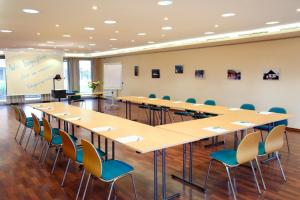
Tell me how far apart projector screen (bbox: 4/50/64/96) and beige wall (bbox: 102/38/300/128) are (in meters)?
4.58

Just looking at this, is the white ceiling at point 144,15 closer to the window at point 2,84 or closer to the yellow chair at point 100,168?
the yellow chair at point 100,168

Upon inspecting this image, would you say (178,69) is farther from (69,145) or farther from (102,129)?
(69,145)

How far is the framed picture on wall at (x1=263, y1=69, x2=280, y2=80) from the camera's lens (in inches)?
269

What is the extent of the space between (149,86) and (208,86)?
3448mm

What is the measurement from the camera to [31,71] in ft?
39.9

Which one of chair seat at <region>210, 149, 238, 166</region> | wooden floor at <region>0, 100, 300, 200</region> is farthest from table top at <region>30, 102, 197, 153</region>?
wooden floor at <region>0, 100, 300, 200</region>

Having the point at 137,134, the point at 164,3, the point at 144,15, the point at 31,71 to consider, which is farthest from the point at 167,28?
the point at 31,71

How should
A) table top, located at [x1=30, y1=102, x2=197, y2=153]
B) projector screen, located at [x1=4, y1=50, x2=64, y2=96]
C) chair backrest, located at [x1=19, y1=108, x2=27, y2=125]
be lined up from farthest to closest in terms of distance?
projector screen, located at [x1=4, y1=50, x2=64, y2=96] < chair backrest, located at [x1=19, y1=108, x2=27, y2=125] < table top, located at [x1=30, y1=102, x2=197, y2=153]

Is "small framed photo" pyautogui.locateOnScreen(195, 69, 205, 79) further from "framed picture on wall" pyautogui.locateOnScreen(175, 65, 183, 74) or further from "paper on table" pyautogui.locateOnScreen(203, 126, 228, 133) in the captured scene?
"paper on table" pyautogui.locateOnScreen(203, 126, 228, 133)

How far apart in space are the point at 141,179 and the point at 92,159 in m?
1.28

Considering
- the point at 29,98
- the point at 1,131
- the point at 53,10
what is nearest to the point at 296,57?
the point at 53,10

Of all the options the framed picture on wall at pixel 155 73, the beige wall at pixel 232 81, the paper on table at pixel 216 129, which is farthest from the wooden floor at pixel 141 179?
the framed picture on wall at pixel 155 73

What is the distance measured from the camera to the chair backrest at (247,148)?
2.85 metres

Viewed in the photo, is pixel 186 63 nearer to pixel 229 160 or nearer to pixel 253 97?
pixel 253 97
